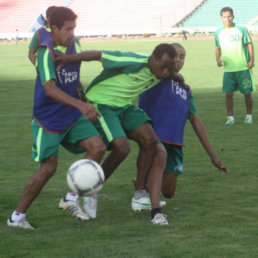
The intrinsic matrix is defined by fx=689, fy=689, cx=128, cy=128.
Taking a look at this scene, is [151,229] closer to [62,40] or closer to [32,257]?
[32,257]

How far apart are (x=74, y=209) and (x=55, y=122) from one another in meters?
0.75

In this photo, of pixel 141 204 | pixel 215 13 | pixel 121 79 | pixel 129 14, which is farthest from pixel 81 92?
pixel 129 14

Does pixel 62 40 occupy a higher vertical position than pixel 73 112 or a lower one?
higher

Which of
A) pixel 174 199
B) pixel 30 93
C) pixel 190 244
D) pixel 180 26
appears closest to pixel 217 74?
pixel 30 93

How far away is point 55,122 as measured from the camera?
5562mm

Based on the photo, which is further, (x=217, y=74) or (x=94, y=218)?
(x=217, y=74)

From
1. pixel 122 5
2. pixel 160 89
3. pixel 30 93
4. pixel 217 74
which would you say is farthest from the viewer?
pixel 122 5

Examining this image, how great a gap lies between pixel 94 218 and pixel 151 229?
62cm

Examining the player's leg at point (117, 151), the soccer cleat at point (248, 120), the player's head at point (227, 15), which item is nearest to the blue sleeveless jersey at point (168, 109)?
the player's leg at point (117, 151)

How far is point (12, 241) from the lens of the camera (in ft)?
16.6

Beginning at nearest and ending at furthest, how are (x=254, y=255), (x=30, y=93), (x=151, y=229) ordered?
(x=254, y=255) < (x=151, y=229) < (x=30, y=93)

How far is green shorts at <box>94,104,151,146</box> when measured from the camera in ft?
19.1

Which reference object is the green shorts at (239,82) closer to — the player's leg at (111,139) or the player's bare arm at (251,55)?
the player's bare arm at (251,55)

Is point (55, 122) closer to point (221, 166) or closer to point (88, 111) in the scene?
point (88, 111)
